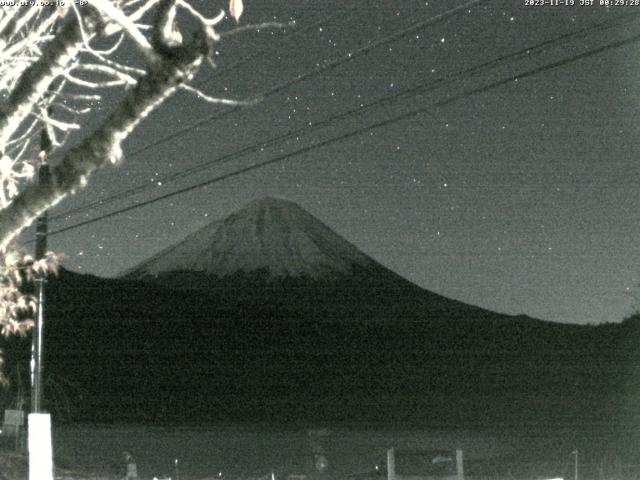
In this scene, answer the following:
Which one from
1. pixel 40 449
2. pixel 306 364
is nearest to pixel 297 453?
pixel 40 449

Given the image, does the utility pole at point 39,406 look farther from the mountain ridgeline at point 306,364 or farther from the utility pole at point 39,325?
the mountain ridgeline at point 306,364

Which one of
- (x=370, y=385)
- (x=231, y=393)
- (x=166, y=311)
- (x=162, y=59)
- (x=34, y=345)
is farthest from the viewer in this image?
(x=166, y=311)

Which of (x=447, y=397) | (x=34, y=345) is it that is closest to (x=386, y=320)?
(x=447, y=397)

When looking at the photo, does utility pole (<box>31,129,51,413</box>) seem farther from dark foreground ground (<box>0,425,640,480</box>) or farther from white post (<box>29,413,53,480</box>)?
dark foreground ground (<box>0,425,640,480</box>)

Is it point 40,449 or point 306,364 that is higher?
point 306,364

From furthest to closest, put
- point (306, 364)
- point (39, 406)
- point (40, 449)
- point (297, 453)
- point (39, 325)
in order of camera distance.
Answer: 1. point (306, 364)
2. point (297, 453)
3. point (39, 325)
4. point (39, 406)
5. point (40, 449)

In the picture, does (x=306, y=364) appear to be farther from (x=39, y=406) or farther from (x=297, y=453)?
(x=39, y=406)

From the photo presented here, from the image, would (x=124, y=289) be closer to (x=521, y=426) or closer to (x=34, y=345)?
(x=521, y=426)

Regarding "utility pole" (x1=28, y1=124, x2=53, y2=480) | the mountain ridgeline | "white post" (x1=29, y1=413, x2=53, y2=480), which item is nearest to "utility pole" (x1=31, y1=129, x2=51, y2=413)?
"utility pole" (x1=28, y1=124, x2=53, y2=480)
